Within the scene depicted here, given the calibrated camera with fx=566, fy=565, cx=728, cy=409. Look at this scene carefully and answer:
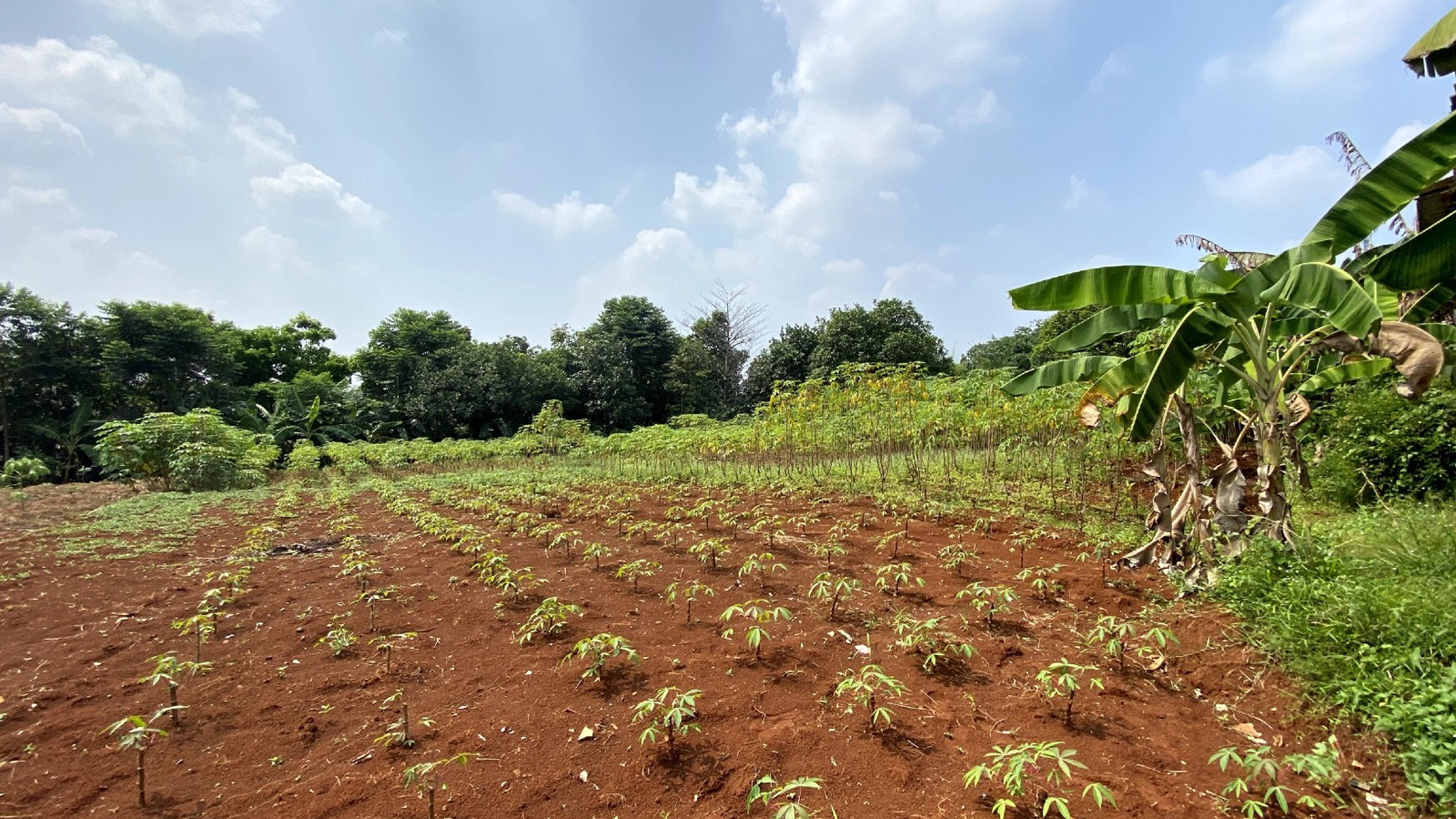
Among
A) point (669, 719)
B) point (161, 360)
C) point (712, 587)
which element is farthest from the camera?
point (161, 360)

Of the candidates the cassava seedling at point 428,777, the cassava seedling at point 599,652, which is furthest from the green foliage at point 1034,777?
the cassava seedling at point 428,777

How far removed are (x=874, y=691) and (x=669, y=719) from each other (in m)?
0.97

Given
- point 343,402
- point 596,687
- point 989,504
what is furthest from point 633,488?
point 343,402

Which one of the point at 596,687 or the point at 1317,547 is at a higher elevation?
the point at 1317,547

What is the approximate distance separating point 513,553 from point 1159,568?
5.68m

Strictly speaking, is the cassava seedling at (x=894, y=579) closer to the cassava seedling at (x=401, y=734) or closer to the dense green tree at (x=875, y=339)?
the cassava seedling at (x=401, y=734)

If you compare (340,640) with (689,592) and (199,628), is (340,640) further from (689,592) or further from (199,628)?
(689,592)

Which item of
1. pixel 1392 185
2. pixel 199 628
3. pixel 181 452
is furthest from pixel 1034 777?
pixel 181 452

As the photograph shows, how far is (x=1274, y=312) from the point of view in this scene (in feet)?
13.3

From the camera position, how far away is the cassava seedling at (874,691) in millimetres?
2515

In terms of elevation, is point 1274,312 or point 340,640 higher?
point 1274,312

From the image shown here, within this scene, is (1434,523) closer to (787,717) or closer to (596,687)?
(787,717)

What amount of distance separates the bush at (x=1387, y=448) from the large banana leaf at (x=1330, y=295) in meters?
2.97

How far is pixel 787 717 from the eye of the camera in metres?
2.66
